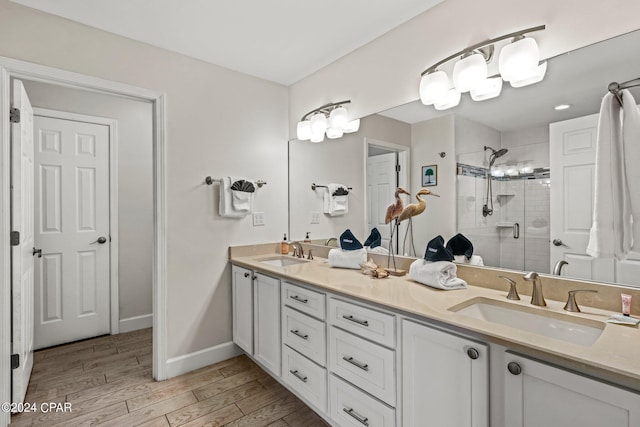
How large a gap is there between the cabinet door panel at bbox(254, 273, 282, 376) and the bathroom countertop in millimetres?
140

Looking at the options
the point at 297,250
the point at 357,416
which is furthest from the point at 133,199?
the point at 357,416

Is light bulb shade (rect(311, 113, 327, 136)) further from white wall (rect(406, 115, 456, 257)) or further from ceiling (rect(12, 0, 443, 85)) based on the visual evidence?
white wall (rect(406, 115, 456, 257))

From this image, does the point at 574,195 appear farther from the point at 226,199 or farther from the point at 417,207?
the point at 226,199

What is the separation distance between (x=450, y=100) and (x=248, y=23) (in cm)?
134

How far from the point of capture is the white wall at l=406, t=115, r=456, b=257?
5.97 feet

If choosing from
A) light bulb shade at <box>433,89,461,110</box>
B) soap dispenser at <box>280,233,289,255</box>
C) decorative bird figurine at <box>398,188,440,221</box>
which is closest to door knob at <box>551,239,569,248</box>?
decorative bird figurine at <box>398,188,440,221</box>

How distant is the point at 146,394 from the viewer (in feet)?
7.11

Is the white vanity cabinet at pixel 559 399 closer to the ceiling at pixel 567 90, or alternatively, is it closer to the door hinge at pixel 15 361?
the ceiling at pixel 567 90

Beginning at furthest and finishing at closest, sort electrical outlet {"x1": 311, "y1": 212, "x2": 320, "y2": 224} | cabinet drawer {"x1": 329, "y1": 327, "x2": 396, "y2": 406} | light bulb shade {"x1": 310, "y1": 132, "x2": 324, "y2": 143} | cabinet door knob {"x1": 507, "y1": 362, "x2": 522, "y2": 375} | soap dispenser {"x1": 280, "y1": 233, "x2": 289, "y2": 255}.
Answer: soap dispenser {"x1": 280, "y1": 233, "x2": 289, "y2": 255} < electrical outlet {"x1": 311, "y1": 212, "x2": 320, "y2": 224} < light bulb shade {"x1": 310, "y1": 132, "x2": 324, "y2": 143} < cabinet drawer {"x1": 329, "y1": 327, "x2": 396, "y2": 406} < cabinet door knob {"x1": 507, "y1": 362, "x2": 522, "y2": 375}

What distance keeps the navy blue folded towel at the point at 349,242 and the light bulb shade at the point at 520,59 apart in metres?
1.28

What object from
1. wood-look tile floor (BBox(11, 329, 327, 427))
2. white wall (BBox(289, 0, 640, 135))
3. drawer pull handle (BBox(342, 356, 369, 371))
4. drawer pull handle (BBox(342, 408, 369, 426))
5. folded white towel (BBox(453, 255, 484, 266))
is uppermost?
white wall (BBox(289, 0, 640, 135))

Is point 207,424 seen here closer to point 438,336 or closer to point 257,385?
point 257,385

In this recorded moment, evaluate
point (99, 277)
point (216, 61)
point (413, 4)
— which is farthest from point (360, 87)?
point (99, 277)

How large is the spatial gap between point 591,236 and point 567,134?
1.55 ft
